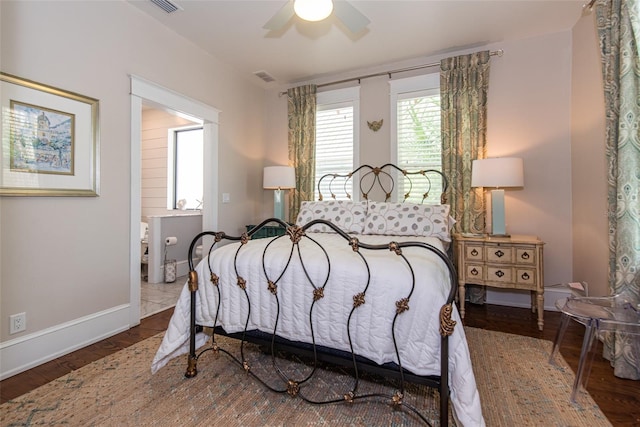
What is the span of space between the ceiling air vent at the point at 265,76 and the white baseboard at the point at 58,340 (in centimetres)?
308

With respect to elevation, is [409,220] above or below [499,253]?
above

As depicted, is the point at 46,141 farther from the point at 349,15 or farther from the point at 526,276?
the point at 526,276

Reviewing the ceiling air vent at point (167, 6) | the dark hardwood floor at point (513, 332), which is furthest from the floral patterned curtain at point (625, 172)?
the ceiling air vent at point (167, 6)

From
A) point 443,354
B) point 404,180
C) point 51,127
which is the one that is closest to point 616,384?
point 443,354

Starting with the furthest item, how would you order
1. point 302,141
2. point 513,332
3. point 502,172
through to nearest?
1. point 302,141
2. point 502,172
3. point 513,332

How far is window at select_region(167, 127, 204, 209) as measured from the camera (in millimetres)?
5020

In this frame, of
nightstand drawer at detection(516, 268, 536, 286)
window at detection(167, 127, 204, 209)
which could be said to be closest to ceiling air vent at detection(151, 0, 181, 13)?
window at detection(167, 127, 204, 209)

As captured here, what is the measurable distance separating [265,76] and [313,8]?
2371 mm

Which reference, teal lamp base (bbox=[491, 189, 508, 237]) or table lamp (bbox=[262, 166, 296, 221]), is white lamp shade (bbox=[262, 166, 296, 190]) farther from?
teal lamp base (bbox=[491, 189, 508, 237])

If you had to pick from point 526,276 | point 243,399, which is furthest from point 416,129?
point 243,399

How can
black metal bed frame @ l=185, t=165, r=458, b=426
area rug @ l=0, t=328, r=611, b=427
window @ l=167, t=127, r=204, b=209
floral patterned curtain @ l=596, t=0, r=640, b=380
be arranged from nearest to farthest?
1. black metal bed frame @ l=185, t=165, r=458, b=426
2. area rug @ l=0, t=328, r=611, b=427
3. floral patterned curtain @ l=596, t=0, r=640, b=380
4. window @ l=167, t=127, r=204, b=209

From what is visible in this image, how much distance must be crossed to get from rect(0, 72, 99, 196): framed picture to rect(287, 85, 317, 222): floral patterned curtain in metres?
2.27

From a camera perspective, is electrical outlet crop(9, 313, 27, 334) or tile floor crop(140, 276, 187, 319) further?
tile floor crop(140, 276, 187, 319)

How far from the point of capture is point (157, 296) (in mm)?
3592
